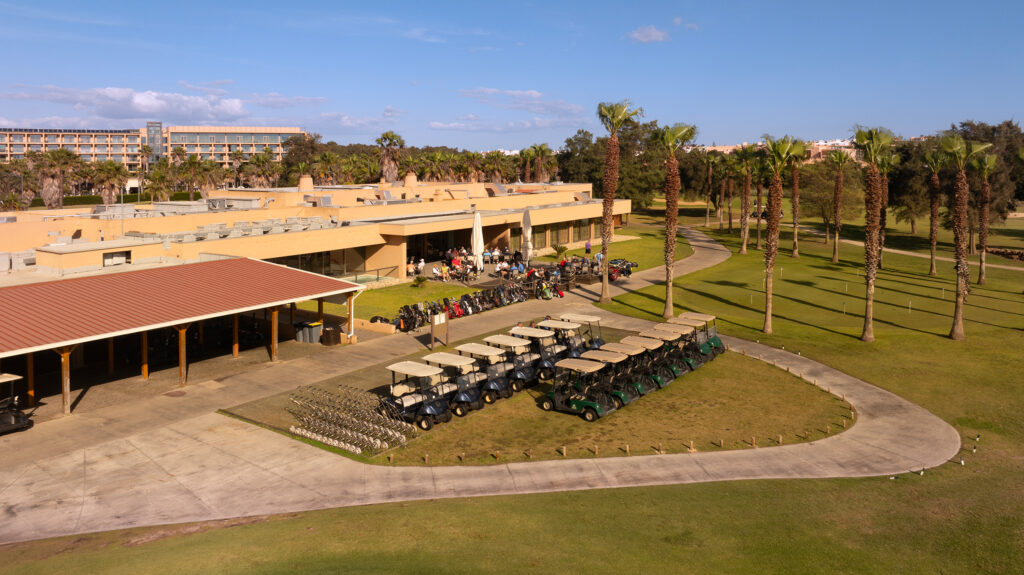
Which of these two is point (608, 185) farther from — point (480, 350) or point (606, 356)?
point (480, 350)

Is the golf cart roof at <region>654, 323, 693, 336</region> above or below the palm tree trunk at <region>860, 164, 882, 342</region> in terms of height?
below

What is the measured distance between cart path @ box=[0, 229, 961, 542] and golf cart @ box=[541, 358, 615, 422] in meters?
3.24

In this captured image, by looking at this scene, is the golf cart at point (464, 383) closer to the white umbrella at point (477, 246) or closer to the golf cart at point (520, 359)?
the golf cart at point (520, 359)

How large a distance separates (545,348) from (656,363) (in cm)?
426

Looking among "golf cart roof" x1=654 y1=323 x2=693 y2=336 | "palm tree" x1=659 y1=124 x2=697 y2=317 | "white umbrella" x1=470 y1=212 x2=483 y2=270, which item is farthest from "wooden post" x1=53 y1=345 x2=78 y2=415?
"palm tree" x1=659 y1=124 x2=697 y2=317

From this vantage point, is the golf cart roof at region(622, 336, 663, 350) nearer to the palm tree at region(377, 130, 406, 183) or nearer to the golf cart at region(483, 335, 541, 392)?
the golf cart at region(483, 335, 541, 392)

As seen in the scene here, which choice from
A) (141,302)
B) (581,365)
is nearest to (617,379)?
(581,365)

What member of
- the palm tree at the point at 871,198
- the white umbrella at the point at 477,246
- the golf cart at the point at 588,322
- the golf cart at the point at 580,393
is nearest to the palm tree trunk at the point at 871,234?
the palm tree at the point at 871,198

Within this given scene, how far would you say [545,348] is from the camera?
27766 millimetres

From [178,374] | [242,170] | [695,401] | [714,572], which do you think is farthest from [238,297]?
[242,170]

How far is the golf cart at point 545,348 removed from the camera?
26.8 metres

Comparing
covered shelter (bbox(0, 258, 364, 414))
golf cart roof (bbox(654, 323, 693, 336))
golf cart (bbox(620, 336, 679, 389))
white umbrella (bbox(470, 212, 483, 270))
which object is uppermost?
white umbrella (bbox(470, 212, 483, 270))

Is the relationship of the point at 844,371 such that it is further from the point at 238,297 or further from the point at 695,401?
the point at 238,297

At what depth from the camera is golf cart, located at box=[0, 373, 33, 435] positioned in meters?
20.5
